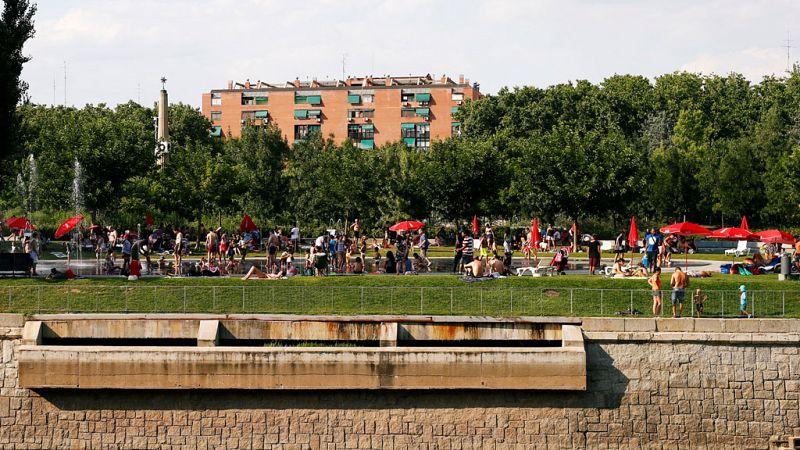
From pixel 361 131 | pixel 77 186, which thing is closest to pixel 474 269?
pixel 77 186

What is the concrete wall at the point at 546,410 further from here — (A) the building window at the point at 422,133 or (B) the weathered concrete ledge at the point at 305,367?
(A) the building window at the point at 422,133

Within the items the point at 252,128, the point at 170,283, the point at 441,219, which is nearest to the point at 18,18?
the point at 170,283

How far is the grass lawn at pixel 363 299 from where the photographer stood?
3152cm

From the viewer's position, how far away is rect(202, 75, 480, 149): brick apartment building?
124m

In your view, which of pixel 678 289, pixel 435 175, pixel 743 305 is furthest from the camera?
pixel 435 175

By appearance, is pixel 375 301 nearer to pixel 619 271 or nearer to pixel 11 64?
pixel 619 271

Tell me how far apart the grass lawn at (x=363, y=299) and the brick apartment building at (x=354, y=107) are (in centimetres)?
9017

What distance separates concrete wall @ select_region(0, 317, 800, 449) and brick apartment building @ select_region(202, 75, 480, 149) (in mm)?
94473

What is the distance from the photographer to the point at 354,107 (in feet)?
417

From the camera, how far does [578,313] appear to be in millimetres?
31797

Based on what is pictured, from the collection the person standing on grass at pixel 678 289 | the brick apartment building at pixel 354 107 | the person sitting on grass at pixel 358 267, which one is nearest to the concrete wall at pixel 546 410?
the person standing on grass at pixel 678 289

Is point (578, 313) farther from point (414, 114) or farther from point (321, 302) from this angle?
point (414, 114)

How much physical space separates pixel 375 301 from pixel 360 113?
95.7 metres

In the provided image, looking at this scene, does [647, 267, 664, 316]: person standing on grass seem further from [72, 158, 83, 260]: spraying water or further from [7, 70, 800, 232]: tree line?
[72, 158, 83, 260]: spraying water
